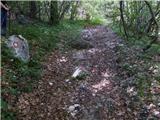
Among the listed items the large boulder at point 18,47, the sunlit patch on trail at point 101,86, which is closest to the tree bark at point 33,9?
the large boulder at point 18,47

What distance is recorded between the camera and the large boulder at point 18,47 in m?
9.69

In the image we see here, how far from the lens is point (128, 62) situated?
10750 millimetres

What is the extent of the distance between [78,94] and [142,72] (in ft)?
7.80

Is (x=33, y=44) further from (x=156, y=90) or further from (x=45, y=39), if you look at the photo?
(x=156, y=90)

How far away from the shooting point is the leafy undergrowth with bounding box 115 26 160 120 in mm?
7904

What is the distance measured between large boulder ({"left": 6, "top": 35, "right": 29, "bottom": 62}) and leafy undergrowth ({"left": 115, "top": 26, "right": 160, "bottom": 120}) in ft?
11.3

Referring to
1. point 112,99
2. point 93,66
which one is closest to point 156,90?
point 112,99

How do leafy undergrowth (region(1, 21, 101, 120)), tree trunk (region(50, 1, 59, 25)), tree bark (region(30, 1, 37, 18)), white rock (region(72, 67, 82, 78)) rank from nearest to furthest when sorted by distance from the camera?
leafy undergrowth (region(1, 21, 101, 120))
white rock (region(72, 67, 82, 78))
tree bark (region(30, 1, 37, 18))
tree trunk (region(50, 1, 59, 25))

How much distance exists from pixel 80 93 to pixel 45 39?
16.9 ft

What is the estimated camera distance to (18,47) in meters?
9.96

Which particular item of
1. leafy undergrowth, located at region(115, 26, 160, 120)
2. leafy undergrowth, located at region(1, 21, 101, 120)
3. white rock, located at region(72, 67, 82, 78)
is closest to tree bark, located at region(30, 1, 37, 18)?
leafy undergrowth, located at region(1, 21, 101, 120)

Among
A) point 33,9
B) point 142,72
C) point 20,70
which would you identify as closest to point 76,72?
point 20,70

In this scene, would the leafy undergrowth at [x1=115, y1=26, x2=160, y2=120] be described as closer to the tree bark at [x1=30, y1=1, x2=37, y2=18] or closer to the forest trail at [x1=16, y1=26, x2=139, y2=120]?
the forest trail at [x1=16, y1=26, x2=139, y2=120]

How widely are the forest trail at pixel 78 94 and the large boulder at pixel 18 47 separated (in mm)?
869
